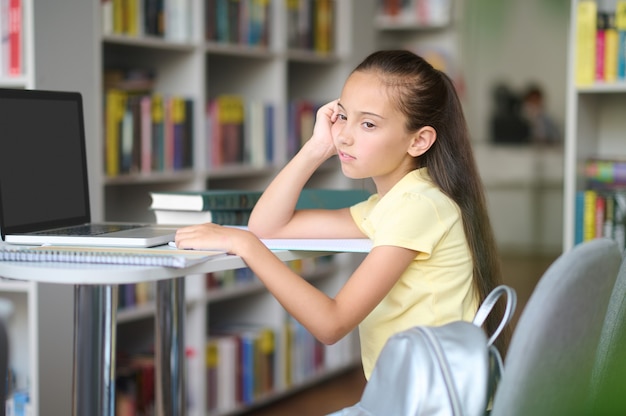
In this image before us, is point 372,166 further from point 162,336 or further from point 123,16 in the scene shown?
point 123,16

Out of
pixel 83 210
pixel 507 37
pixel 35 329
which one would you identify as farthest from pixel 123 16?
pixel 507 37

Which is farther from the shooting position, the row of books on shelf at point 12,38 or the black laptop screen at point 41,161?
the row of books on shelf at point 12,38

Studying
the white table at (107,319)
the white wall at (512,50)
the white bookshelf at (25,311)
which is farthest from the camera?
the white wall at (512,50)

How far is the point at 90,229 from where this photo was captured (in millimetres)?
1804

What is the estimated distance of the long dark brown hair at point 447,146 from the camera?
5.35 ft

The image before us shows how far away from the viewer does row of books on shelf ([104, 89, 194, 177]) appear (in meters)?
2.88

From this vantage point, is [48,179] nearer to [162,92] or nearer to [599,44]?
[162,92]

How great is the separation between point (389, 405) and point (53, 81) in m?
1.60

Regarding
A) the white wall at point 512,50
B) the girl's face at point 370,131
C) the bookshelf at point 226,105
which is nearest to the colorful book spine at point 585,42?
the bookshelf at point 226,105

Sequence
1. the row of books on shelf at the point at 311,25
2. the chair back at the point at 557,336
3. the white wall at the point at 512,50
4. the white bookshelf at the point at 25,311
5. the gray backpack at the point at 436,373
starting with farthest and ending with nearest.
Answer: the white wall at the point at 512,50
the row of books on shelf at the point at 311,25
the white bookshelf at the point at 25,311
the gray backpack at the point at 436,373
the chair back at the point at 557,336

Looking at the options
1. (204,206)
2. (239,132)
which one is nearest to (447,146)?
(204,206)

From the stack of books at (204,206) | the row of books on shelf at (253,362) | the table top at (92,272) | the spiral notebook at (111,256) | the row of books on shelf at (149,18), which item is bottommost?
the row of books on shelf at (253,362)

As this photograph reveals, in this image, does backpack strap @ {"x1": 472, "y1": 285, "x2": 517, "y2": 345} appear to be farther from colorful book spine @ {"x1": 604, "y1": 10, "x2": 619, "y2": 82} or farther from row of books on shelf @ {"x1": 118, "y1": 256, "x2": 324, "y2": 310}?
colorful book spine @ {"x1": 604, "y1": 10, "x2": 619, "y2": 82}

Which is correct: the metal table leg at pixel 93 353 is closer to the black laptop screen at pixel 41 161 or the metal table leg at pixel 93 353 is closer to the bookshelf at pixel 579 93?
the black laptop screen at pixel 41 161
